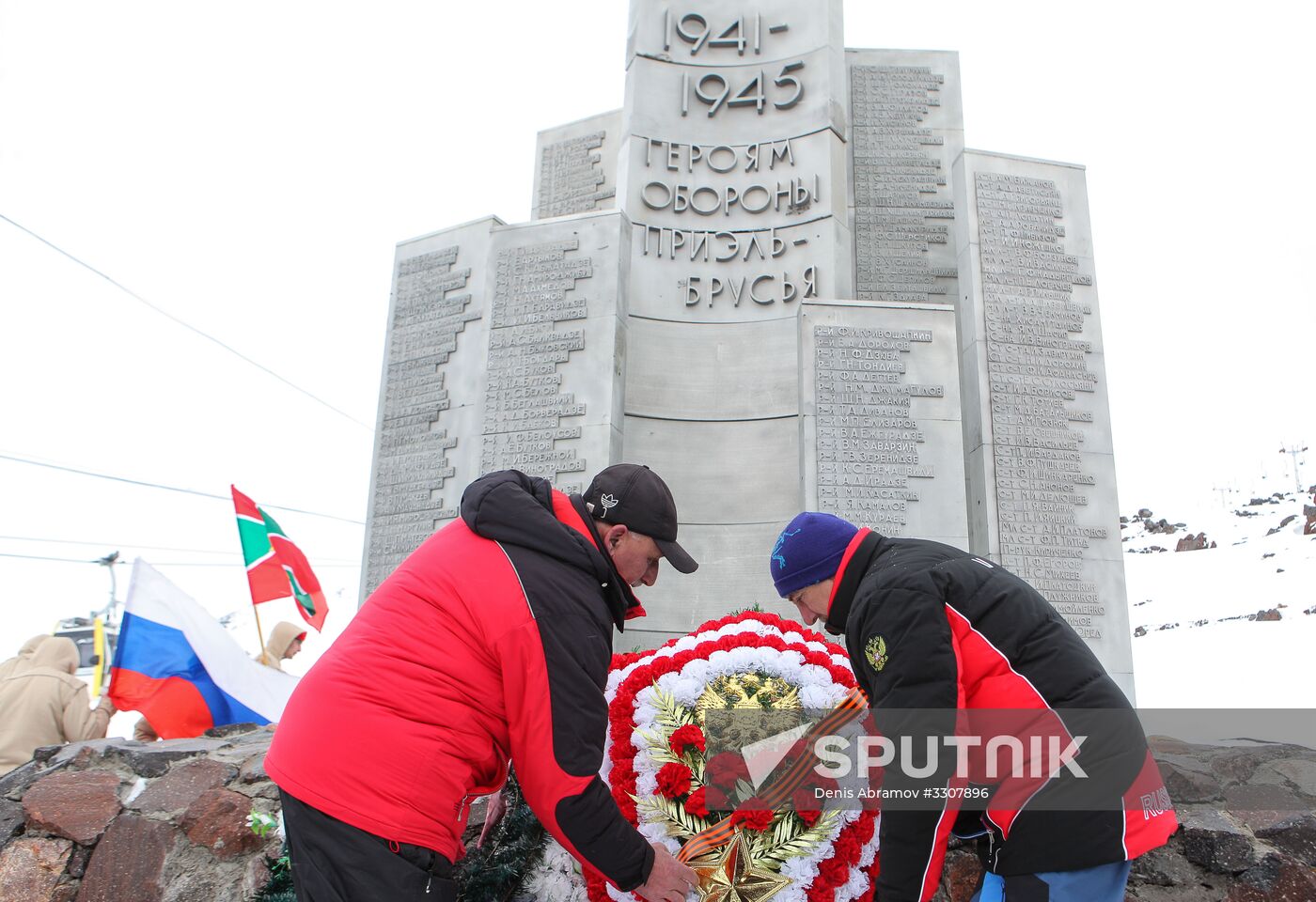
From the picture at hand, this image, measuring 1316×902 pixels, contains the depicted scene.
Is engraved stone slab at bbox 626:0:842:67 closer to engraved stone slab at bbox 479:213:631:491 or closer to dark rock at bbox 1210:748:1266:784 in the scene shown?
engraved stone slab at bbox 479:213:631:491

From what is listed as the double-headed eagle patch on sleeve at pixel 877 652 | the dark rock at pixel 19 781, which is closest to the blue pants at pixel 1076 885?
the double-headed eagle patch on sleeve at pixel 877 652

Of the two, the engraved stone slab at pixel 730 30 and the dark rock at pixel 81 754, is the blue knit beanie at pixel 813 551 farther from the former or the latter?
the engraved stone slab at pixel 730 30

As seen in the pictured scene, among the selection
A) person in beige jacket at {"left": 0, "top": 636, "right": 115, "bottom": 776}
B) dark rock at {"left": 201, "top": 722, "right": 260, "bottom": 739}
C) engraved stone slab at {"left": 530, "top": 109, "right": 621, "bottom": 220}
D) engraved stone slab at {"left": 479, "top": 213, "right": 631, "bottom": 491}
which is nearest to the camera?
person in beige jacket at {"left": 0, "top": 636, "right": 115, "bottom": 776}

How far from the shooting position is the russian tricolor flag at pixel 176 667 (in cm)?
593

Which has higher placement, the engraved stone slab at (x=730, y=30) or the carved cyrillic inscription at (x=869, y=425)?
the engraved stone slab at (x=730, y=30)

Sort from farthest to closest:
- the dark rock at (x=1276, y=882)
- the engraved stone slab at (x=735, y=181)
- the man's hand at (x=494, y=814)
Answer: the engraved stone slab at (x=735, y=181) < the dark rock at (x=1276, y=882) < the man's hand at (x=494, y=814)

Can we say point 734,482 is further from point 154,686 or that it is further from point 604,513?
point 604,513

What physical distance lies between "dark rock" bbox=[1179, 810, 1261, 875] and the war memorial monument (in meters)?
4.27

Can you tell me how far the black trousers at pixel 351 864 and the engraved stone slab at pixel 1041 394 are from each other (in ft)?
22.7

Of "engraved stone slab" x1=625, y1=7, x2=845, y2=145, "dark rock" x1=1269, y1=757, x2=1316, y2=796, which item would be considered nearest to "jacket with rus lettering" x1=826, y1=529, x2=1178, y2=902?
"dark rock" x1=1269, y1=757, x2=1316, y2=796

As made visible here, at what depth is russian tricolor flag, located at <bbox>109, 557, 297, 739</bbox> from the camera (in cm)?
593

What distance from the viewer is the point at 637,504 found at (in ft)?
9.29

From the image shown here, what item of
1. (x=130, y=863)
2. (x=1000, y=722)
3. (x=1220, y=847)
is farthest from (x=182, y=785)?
(x=1220, y=847)

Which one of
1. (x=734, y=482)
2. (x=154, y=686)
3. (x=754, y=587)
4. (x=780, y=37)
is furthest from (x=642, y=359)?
(x=154, y=686)
